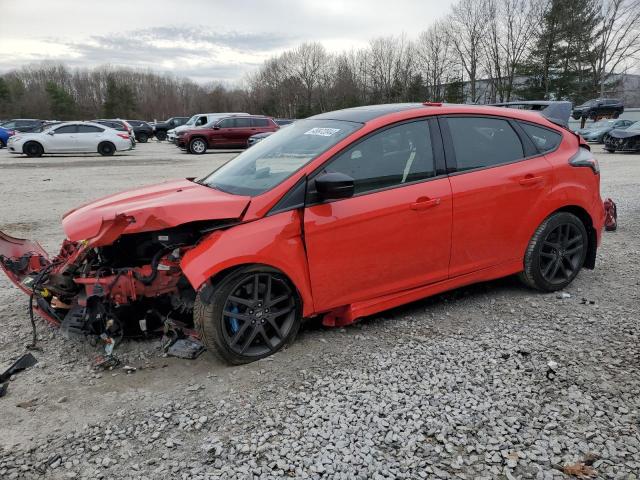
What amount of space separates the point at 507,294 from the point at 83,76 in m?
112

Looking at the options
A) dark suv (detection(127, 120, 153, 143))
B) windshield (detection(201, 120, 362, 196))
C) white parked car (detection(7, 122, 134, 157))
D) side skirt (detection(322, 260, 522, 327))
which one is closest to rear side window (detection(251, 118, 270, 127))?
white parked car (detection(7, 122, 134, 157))

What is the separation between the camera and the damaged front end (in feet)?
11.0

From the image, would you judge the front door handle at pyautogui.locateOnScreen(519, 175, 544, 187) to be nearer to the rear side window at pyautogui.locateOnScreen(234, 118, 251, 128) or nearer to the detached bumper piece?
the detached bumper piece

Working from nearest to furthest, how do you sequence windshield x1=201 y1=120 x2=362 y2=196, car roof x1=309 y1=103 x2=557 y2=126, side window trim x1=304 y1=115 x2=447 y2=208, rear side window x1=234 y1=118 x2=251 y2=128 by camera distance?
side window trim x1=304 y1=115 x2=447 y2=208 → windshield x1=201 y1=120 x2=362 y2=196 → car roof x1=309 y1=103 x2=557 y2=126 → rear side window x1=234 y1=118 x2=251 y2=128

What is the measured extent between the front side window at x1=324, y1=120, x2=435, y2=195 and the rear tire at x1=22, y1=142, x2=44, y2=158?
2205cm

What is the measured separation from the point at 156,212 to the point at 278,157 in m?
1.08

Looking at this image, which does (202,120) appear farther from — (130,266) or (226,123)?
(130,266)

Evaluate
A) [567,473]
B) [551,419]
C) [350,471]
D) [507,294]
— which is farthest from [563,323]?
[350,471]

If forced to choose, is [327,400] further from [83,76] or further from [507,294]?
[83,76]

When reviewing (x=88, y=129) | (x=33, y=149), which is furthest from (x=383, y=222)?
(x=33, y=149)

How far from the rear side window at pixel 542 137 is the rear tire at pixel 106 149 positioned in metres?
21.8

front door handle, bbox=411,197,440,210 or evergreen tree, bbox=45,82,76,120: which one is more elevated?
evergreen tree, bbox=45,82,76,120

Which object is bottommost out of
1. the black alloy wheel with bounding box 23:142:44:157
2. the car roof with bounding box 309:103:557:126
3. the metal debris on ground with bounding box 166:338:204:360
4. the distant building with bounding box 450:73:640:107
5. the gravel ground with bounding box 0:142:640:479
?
the gravel ground with bounding box 0:142:640:479

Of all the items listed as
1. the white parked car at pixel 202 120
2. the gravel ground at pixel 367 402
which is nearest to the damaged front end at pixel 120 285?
the gravel ground at pixel 367 402
